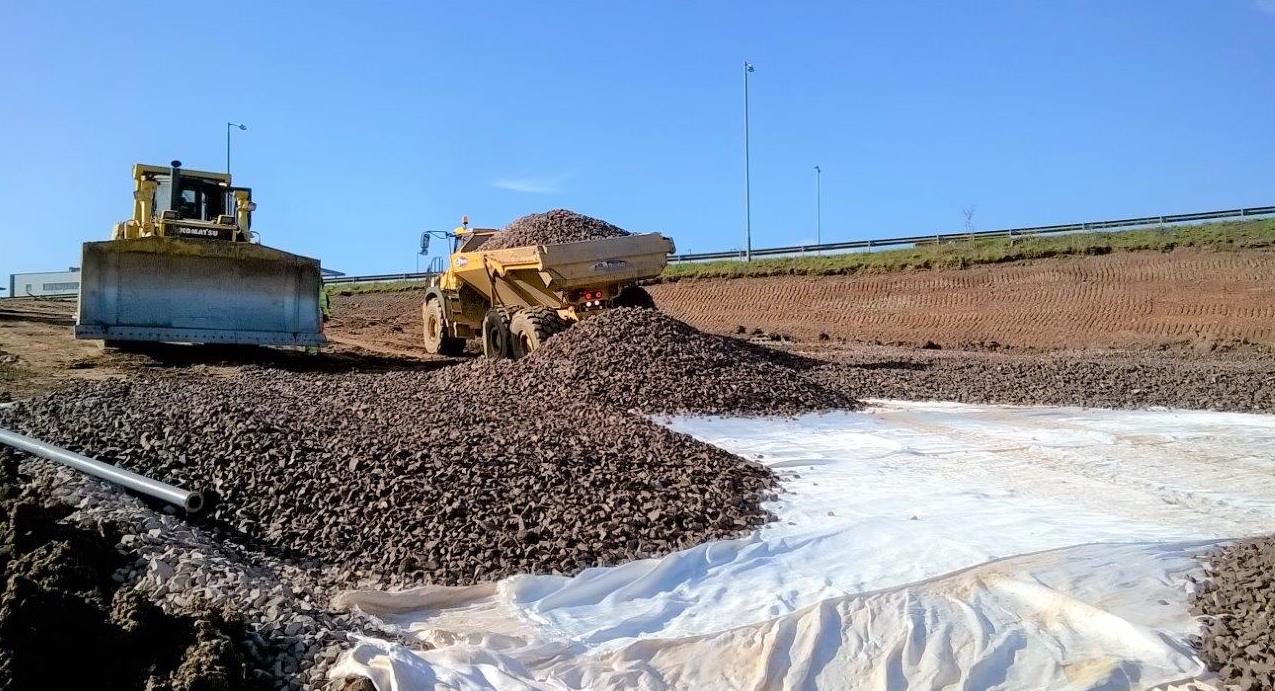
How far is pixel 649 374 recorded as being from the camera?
33.2ft

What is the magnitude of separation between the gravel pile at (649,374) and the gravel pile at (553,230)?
285cm

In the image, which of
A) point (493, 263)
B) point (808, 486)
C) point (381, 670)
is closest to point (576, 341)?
point (493, 263)

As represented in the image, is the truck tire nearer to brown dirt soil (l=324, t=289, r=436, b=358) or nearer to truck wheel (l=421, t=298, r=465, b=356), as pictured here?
truck wheel (l=421, t=298, r=465, b=356)

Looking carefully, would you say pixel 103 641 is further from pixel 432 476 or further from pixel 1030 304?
pixel 1030 304

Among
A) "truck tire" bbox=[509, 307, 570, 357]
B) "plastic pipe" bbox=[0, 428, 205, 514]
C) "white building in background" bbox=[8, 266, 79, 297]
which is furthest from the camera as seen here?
"white building in background" bbox=[8, 266, 79, 297]

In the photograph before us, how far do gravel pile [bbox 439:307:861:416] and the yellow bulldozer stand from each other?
3927 millimetres

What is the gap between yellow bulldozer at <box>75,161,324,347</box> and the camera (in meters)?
12.7

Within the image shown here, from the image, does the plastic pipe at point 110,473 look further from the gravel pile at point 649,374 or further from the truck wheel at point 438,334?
the truck wheel at point 438,334

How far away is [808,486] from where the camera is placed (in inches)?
271

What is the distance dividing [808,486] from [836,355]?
10833 millimetres

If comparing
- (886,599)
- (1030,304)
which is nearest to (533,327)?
(886,599)

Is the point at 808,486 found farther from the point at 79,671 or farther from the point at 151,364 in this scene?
the point at 151,364

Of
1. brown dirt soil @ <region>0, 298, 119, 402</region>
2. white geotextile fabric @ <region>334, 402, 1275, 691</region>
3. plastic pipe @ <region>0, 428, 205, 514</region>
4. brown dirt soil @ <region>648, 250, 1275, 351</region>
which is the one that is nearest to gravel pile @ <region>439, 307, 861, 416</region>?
white geotextile fabric @ <region>334, 402, 1275, 691</region>

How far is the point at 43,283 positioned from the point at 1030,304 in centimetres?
3281
